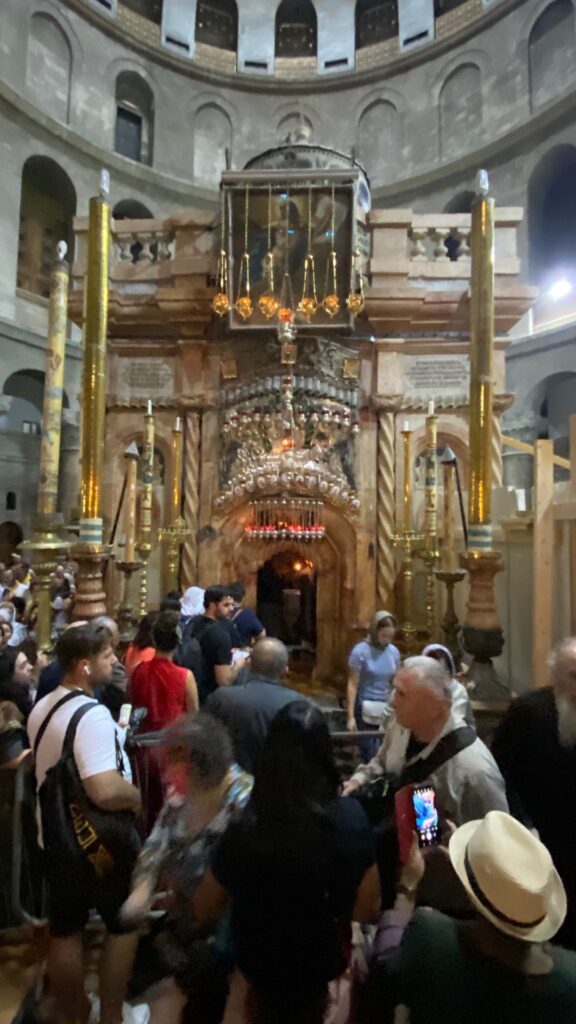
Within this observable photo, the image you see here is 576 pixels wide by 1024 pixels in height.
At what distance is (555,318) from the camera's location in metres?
14.6

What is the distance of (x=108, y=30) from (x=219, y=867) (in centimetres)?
2150

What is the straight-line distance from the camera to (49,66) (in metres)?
15.3

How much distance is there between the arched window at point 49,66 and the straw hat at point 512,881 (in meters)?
19.1

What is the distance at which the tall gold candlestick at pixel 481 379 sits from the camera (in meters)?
4.54

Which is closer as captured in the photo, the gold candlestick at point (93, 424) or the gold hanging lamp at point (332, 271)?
the gold candlestick at point (93, 424)

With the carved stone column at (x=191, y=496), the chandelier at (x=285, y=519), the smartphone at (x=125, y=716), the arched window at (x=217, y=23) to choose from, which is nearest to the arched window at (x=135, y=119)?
the arched window at (x=217, y=23)

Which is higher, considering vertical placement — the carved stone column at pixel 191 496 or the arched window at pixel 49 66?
the arched window at pixel 49 66

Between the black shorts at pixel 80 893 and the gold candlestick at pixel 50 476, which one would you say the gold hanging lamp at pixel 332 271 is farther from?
the black shorts at pixel 80 893

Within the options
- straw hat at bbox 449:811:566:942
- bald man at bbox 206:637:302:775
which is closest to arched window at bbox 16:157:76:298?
bald man at bbox 206:637:302:775

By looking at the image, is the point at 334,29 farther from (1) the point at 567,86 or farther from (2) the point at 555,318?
(2) the point at 555,318

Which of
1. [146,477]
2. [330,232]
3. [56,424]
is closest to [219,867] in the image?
[56,424]

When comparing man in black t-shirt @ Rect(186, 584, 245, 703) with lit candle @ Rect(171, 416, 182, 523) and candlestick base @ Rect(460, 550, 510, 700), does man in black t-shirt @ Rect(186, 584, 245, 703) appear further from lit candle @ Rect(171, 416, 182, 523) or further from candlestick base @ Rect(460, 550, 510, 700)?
lit candle @ Rect(171, 416, 182, 523)

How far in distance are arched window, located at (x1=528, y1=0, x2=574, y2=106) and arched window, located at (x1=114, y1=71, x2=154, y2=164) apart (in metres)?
11.0

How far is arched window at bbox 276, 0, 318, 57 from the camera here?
18.1 metres
